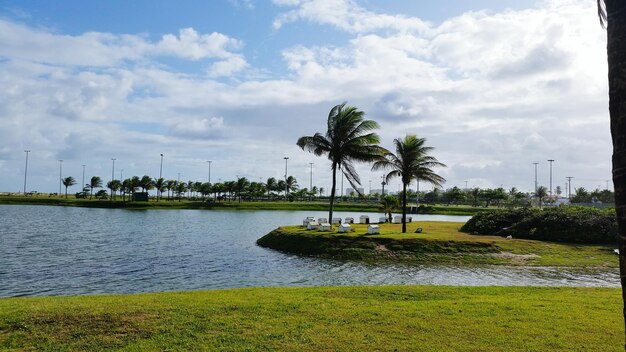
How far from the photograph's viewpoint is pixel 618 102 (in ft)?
14.5

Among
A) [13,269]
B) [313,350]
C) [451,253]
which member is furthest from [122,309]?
[451,253]

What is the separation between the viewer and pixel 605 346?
8.55 meters

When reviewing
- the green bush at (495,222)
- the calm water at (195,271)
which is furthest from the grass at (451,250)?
the green bush at (495,222)

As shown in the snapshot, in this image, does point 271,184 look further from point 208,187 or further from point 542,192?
point 542,192

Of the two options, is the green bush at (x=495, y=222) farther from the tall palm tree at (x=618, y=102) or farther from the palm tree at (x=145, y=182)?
the palm tree at (x=145, y=182)

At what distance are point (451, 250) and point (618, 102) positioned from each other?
26.8 m

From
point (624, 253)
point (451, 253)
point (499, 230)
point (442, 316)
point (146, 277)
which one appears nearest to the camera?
point (624, 253)

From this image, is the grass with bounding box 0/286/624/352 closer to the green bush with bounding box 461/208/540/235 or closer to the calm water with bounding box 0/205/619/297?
the calm water with bounding box 0/205/619/297

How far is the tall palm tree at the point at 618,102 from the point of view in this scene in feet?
14.0

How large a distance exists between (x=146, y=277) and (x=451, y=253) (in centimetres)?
1871

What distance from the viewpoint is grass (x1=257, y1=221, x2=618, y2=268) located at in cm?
2781

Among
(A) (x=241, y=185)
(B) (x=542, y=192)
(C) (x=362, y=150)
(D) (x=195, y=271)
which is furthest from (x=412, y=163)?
(B) (x=542, y=192)

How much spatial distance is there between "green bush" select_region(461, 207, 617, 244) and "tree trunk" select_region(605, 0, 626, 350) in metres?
33.6

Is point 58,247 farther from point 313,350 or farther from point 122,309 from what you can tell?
point 313,350
